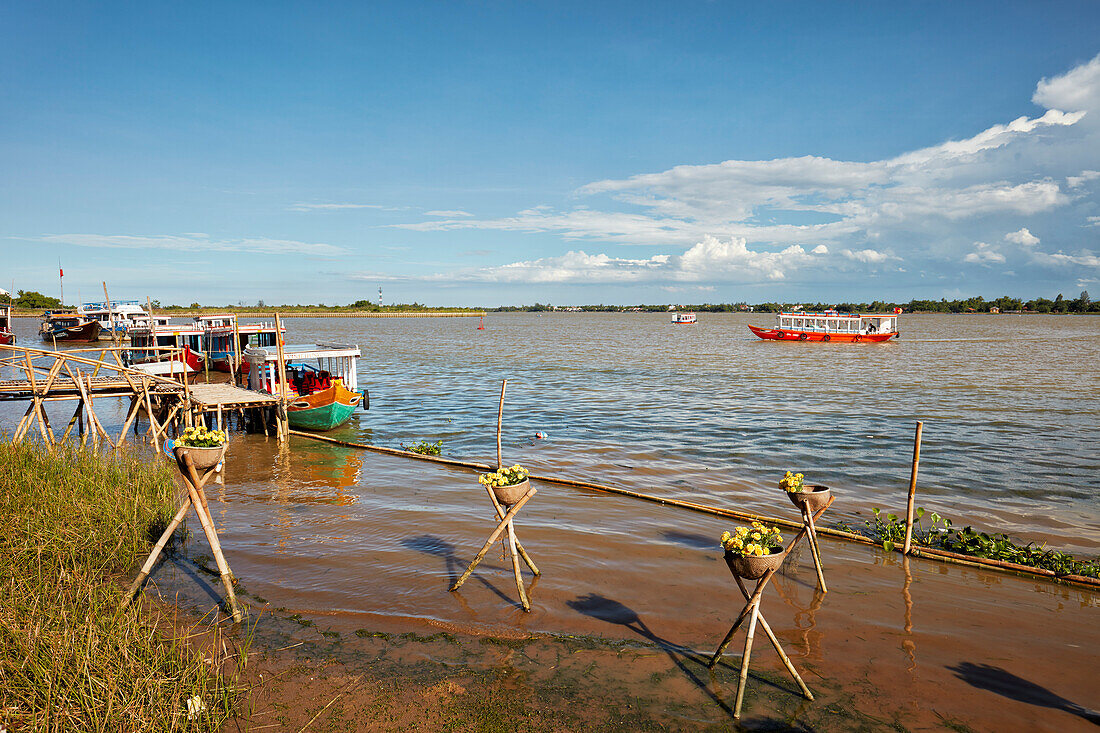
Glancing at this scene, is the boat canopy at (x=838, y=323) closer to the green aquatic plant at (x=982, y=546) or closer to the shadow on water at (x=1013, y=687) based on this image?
the green aquatic plant at (x=982, y=546)

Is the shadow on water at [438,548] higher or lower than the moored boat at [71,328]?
lower

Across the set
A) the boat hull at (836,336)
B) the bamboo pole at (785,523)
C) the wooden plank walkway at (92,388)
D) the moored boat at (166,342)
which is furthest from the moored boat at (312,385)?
the boat hull at (836,336)

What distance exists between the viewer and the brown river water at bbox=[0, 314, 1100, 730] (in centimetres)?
673

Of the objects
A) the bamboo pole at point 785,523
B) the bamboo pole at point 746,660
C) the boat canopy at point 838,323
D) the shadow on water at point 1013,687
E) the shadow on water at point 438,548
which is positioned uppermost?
the boat canopy at point 838,323

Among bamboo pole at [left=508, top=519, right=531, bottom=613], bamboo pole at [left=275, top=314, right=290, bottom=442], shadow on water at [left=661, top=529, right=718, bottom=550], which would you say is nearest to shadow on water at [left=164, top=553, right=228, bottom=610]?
bamboo pole at [left=508, top=519, right=531, bottom=613]

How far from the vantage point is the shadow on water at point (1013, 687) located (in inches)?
243

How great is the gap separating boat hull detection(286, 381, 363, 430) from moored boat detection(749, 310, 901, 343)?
53.4m

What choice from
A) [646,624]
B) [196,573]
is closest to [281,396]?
[196,573]

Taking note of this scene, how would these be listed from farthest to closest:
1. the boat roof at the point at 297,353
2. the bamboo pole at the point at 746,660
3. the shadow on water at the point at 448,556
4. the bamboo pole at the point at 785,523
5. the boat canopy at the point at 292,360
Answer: the boat canopy at the point at 292,360 → the boat roof at the point at 297,353 → the bamboo pole at the point at 785,523 → the shadow on water at the point at 448,556 → the bamboo pole at the point at 746,660

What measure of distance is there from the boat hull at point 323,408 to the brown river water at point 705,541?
41.2 inches

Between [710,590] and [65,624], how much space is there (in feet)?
24.3

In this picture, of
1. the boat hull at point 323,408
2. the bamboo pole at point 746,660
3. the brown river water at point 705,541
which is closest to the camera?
the bamboo pole at point 746,660

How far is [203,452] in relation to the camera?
22.5 feet

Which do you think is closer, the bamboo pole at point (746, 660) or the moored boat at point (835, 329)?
the bamboo pole at point (746, 660)
